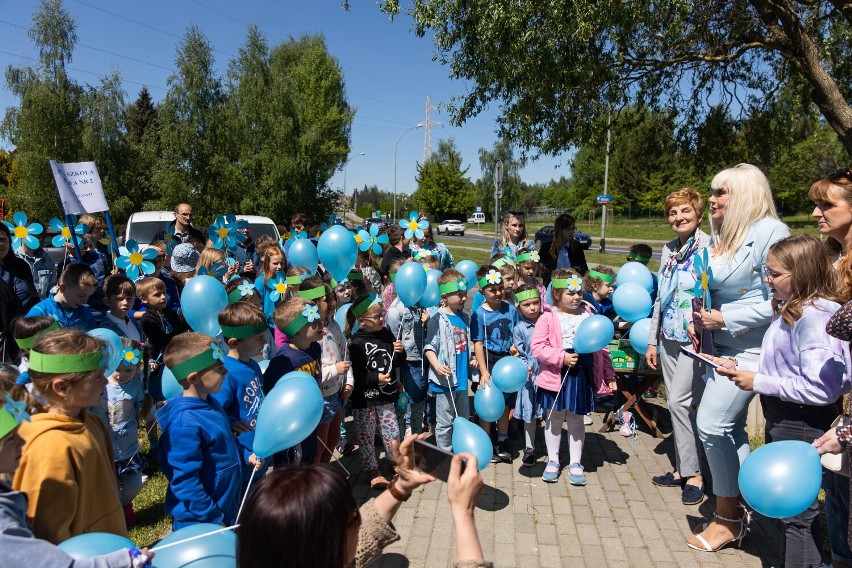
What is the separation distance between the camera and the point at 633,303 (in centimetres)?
500

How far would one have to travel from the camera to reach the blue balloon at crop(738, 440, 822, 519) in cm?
235

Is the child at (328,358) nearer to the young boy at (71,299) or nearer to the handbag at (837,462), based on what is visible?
the young boy at (71,299)

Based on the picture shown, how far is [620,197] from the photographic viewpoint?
47719mm

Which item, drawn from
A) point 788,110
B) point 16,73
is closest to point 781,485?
point 788,110

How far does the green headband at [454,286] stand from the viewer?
4633 millimetres

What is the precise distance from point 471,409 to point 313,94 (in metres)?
29.5

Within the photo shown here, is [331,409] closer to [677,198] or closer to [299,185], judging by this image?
[677,198]

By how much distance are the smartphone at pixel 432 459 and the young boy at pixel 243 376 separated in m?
1.61

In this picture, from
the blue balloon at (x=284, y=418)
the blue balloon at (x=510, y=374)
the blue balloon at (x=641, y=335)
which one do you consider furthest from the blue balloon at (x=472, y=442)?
the blue balloon at (x=641, y=335)

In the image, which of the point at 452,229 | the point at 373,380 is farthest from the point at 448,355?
→ the point at 452,229

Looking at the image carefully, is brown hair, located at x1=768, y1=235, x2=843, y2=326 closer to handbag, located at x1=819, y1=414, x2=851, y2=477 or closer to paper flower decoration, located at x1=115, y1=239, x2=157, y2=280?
handbag, located at x1=819, y1=414, x2=851, y2=477

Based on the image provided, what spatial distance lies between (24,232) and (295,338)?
396cm

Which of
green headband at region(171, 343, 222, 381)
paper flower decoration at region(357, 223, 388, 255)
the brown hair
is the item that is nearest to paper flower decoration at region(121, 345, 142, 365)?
green headband at region(171, 343, 222, 381)

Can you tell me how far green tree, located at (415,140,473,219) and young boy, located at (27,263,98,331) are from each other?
48.1 meters
